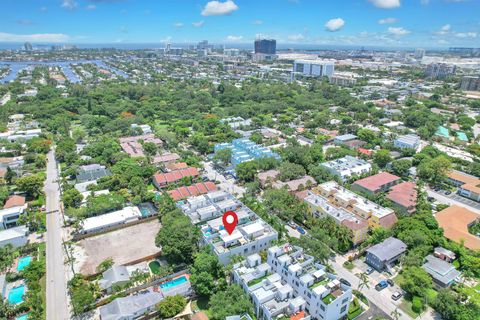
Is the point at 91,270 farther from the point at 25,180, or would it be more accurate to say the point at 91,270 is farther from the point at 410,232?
the point at 410,232

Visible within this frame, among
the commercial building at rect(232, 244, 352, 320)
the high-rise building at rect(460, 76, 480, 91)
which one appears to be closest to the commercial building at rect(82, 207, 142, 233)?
the commercial building at rect(232, 244, 352, 320)

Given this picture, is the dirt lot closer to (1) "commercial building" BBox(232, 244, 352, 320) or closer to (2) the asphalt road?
(1) "commercial building" BBox(232, 244, 352, 320)

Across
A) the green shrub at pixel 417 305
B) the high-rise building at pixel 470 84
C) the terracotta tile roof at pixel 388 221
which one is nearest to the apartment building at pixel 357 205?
the terracotta tile roof at pixel 388 221

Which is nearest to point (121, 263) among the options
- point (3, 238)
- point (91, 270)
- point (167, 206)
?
point (91, 270)

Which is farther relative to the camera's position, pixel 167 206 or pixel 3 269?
pixel 167 206

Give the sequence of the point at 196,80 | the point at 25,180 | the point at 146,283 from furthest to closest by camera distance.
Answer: the point at 196,80 → the point at 25,180 → the point at 146,283
